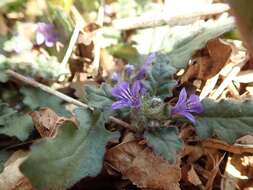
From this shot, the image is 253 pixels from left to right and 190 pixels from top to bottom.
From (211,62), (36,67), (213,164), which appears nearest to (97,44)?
(36,67)

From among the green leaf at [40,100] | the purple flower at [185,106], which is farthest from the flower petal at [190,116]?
the green leaf at [40,100]

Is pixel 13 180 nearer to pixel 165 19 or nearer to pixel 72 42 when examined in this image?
pixel 72 42

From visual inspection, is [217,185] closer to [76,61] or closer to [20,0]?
[76,61]

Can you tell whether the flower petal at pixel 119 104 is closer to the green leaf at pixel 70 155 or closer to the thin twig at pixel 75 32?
the green leaf at pixel 70 155

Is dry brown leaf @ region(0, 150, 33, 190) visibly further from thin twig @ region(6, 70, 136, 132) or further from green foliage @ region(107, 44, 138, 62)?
green foliage @ region(107, 44, 138, 62)

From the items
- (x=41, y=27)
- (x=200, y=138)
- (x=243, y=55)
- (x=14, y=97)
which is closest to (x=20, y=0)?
(x=41, y=27)

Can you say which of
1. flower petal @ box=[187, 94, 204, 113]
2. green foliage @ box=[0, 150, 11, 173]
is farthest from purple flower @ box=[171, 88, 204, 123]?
green foliage @ box=[0, 150, 11, 173]
